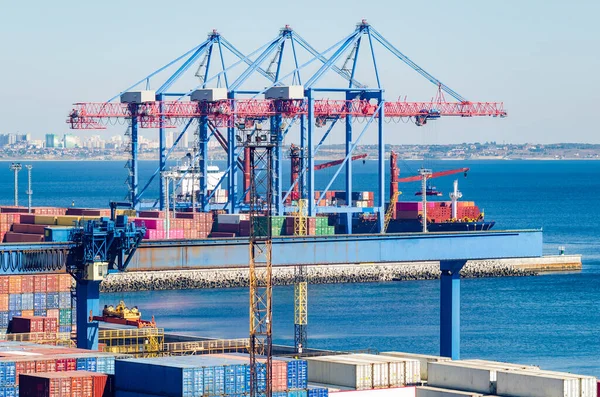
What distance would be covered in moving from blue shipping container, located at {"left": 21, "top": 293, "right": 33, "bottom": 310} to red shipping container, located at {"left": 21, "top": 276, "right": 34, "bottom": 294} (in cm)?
17

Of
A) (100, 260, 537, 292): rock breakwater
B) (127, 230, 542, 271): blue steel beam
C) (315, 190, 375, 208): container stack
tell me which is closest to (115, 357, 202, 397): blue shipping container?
(127, 230, 542, 271): blue steel beam

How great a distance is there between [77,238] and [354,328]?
1335 inches

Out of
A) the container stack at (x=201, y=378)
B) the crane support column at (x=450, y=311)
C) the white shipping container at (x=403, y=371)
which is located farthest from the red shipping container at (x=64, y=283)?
the container stack at (x=201, y=378)

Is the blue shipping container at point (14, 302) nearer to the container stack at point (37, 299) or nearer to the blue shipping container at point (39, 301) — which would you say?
the container stack at point (37, 299)

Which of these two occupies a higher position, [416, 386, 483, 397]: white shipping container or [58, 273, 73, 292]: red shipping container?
[58, 273, 73, 292]: red shipping container

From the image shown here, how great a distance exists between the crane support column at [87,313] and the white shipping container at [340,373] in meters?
8.91

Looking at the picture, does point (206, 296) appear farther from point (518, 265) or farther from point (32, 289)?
point (32, 289)

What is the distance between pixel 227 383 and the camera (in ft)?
134

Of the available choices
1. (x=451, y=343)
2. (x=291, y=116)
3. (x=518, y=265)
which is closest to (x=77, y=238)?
(x=451, y=343)

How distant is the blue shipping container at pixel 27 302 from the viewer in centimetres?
6116

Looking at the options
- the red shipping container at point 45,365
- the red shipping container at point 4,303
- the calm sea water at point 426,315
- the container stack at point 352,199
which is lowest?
the calm sea water at point 426,315

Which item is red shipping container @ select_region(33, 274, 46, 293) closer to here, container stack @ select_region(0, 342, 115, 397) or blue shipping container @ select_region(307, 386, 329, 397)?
container stack @ select_region(0, 342, 115, 397)

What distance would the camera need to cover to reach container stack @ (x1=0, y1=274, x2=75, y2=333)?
6062 centimetres

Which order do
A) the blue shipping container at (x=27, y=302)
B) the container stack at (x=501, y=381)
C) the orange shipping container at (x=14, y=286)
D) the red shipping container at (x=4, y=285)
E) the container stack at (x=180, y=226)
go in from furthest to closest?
the container stack at (x=180, y=226) < the blue shipping container at (x=27, y=302) < the red shipping container at (x=4, y=285) < the orange shipping container at (x=14, y=286) < the container stack at (x=501, y=381)
